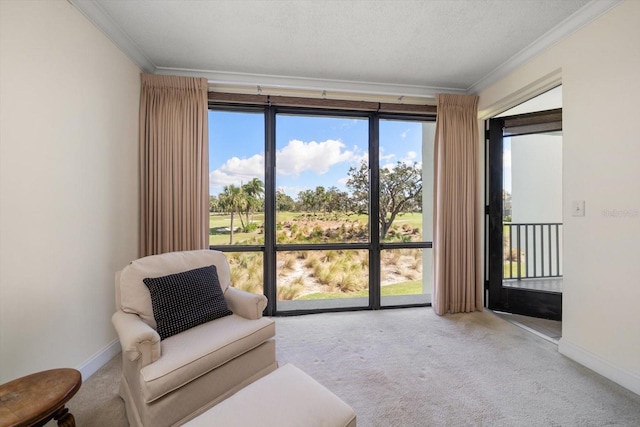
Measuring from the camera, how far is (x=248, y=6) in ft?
6.50

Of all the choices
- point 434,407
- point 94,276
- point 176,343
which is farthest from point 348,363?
point 94,276

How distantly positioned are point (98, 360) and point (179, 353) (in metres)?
1.20

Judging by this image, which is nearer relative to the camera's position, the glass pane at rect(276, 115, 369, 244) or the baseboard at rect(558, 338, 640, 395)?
the baseboard at rect(558, 338, 640, 395)

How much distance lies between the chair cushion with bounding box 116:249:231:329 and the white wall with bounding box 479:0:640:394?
9.22 ft

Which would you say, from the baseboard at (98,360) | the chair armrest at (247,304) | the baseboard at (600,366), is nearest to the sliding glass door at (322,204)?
the chair armrest at (247,304)

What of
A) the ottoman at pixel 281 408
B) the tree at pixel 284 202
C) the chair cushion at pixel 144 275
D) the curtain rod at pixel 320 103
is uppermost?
the curtain rod at pixel 320 103

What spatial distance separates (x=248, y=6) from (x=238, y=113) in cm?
122

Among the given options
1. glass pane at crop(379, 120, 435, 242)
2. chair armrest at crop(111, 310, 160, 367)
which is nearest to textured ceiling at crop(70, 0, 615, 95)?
glass pane at crop(379, 120, 435, 242)

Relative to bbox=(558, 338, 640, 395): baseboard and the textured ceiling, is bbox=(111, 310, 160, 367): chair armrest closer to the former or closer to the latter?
the textured ceiling

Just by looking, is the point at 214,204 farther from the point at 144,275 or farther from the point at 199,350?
the point at 199,350

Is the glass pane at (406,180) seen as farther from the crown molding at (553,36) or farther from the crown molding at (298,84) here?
the crown molding at (553,36)

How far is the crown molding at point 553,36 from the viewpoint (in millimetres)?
1934

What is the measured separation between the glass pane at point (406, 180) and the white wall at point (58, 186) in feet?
8.91

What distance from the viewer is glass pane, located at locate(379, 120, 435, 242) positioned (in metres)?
3.34
